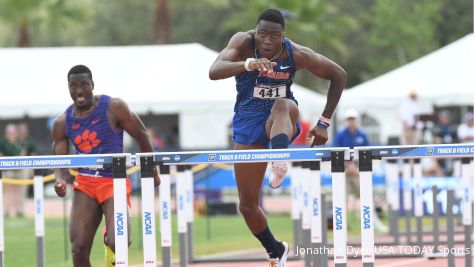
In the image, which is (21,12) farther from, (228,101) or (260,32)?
(260,32)

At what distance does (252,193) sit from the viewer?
10523 mm

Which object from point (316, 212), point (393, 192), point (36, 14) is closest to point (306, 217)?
point (316, 212)

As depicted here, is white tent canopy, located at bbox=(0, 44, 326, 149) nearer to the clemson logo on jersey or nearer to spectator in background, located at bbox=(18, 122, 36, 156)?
spectator in background, located at bbox=(18, 122, 36, 156)

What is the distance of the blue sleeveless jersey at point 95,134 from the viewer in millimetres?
10805

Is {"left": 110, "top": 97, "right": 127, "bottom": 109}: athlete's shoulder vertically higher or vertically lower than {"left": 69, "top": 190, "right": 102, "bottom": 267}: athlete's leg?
higher

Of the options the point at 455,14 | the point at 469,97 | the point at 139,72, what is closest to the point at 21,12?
the point at 139,72

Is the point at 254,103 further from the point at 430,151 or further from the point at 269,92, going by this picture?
the point at 430,151

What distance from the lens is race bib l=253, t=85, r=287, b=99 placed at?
1015 cm

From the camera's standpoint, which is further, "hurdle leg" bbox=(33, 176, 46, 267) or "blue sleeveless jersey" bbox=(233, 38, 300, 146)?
"hurdle leg" bbox=(33, 176, 46, 267)

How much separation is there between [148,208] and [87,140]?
1699mm

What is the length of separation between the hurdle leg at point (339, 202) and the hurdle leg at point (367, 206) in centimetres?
15

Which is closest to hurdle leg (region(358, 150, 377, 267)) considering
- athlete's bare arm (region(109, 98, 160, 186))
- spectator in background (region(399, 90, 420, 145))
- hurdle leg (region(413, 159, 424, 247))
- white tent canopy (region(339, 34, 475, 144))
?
athlete's bare arm (region(109, 98, 160, 186))

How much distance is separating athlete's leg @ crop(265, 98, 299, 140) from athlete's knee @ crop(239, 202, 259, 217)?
73 cm

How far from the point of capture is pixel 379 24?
59875 mm
